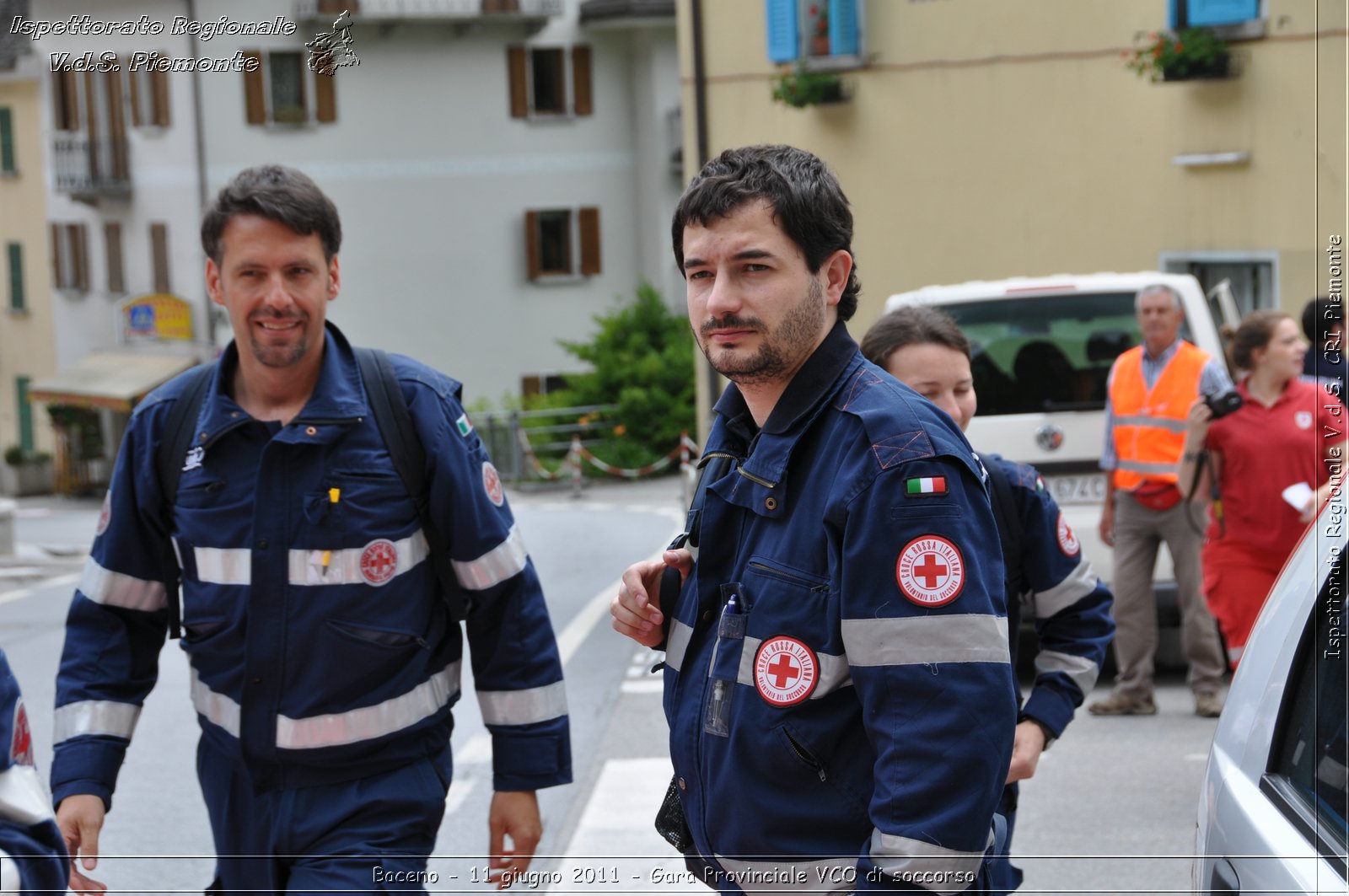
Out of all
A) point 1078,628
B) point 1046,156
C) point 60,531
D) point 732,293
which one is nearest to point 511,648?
point 1078,628

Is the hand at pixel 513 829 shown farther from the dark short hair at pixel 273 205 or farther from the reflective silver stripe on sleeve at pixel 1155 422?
the reflective silver stripe on sleeve at pixel 1155 422

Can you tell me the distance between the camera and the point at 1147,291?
25.0 ft

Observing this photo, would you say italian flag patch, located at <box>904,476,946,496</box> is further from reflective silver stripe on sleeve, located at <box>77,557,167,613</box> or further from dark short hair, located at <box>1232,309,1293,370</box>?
dark short hair, located at <box>1232,309,1293,370</box>

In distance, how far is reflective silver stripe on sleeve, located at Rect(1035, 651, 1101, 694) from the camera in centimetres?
333

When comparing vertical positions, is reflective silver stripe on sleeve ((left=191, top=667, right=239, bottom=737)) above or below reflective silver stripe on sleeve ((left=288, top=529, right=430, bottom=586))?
below


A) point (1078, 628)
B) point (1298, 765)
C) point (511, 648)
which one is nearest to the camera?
point (1298, 765)

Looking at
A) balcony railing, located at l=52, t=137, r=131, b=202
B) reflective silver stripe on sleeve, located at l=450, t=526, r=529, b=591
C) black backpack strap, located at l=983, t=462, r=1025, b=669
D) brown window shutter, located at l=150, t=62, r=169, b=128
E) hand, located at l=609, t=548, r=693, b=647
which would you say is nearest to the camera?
hand, located at l=609, t=548, r=693, b=647

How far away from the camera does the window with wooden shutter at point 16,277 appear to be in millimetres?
41312

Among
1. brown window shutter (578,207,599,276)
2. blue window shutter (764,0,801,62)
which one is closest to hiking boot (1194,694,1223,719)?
blue window shutter (764,0,801,62)

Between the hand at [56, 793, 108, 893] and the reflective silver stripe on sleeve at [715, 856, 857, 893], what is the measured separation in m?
1.67

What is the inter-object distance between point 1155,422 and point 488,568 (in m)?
4.81

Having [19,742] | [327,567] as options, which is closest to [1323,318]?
[327,567]

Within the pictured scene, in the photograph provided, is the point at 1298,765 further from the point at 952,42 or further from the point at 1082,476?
the point at 952,42

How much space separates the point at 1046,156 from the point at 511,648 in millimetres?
14282
